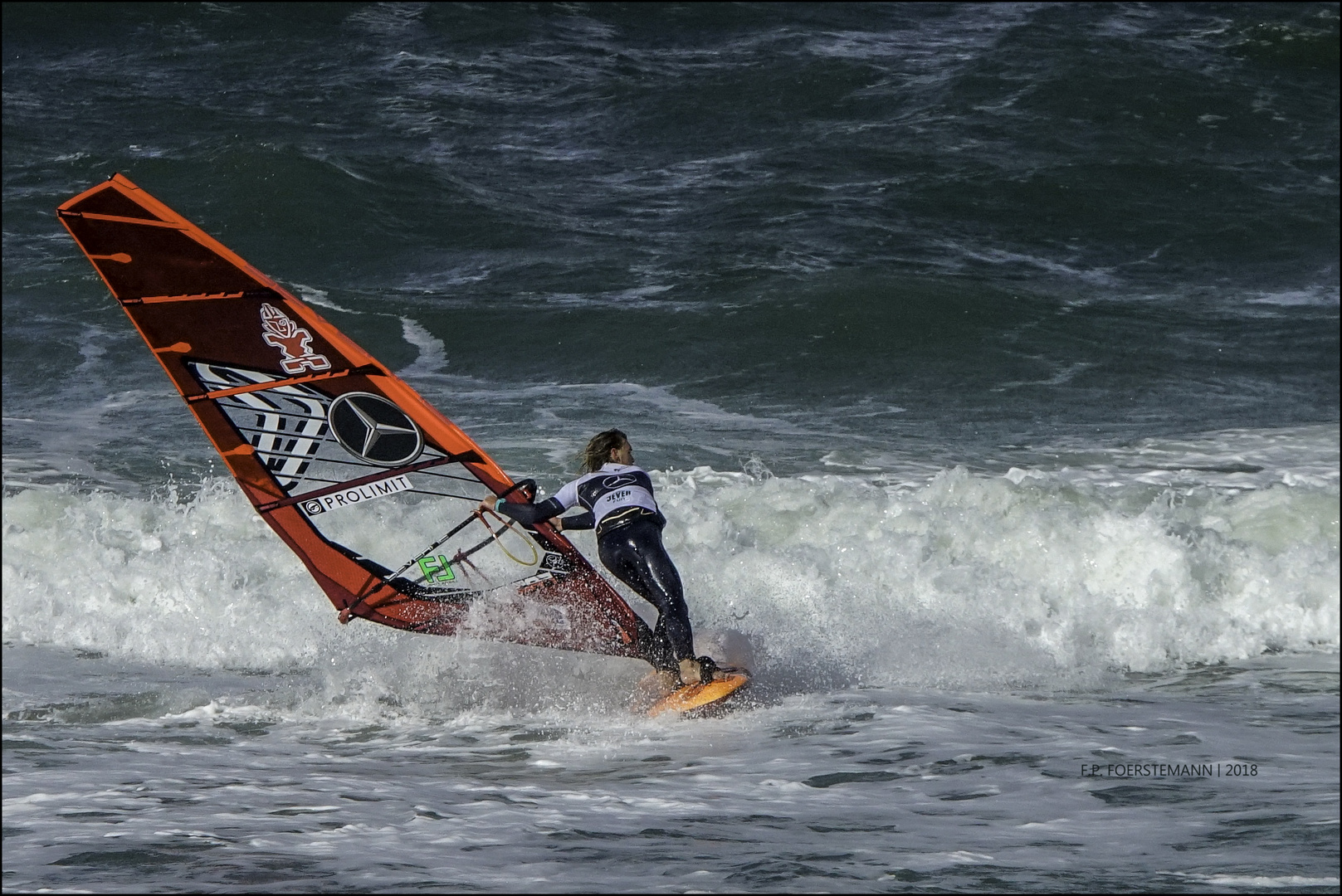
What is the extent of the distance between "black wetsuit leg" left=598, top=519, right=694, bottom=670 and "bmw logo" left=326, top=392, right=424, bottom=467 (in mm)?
915

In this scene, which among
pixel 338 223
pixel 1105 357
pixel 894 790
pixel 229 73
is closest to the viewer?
pixel 894 790

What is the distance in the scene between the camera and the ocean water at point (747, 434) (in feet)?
13.2

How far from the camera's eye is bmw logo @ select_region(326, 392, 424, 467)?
5492 millimetres

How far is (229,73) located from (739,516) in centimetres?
1199

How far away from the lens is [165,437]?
901cm

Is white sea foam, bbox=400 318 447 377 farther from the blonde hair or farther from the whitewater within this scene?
the blonde hair

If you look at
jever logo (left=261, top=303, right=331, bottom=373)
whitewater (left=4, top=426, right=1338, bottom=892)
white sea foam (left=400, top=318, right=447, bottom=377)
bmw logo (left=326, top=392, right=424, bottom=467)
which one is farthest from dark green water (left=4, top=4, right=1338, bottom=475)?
jever logo (left=261, top=303, right=331, bottom=373)

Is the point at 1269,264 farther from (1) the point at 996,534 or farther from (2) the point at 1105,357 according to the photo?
(1) the point at 996,534

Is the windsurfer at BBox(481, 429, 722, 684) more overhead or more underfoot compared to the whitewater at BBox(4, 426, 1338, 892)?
more overhead

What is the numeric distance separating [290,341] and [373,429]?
48 cm

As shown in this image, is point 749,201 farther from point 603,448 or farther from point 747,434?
point 603,448

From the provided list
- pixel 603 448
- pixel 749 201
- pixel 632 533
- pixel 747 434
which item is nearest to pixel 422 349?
pixel 747 434

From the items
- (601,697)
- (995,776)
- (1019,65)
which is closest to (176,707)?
(601,697)

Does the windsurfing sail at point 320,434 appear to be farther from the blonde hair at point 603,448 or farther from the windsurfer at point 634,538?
the blonde hair at point 603,448
